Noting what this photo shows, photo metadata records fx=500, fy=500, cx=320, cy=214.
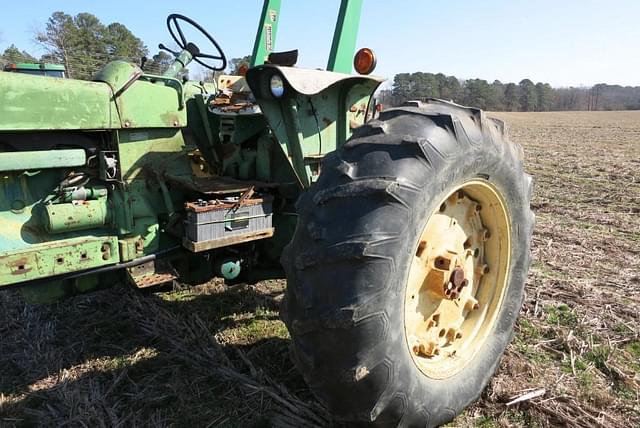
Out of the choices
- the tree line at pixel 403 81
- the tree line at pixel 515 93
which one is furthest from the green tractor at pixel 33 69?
Answer: the tree line at pixel 515 93

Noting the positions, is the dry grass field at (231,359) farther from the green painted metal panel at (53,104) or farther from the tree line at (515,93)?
the tree line at (515,93)

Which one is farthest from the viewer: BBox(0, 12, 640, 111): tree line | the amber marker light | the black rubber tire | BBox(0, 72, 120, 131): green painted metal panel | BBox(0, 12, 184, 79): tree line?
BBox(0, 12, 184, 79): tree line

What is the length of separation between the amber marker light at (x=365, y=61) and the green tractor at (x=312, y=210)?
11 millimetres

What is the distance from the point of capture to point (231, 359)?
2.95m

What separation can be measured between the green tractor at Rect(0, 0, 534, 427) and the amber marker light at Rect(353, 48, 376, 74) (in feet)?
0.04

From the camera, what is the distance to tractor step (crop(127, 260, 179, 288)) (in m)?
2.62

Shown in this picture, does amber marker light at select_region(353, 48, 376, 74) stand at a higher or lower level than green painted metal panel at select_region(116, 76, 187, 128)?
higher

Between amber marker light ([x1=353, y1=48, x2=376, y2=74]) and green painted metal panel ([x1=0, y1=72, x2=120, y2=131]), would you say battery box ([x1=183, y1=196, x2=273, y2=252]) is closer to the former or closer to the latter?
green painted metal panel ([x1=0, y1=72, x2=120, y2=131])

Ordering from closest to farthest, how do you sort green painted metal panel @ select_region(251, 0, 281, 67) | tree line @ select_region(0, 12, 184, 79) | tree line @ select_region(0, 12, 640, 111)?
1. green painted metal panel @ select_region(251, 0, 281, 67)
2. tree line @ select_region(0, 12, 640, 111)
3. tree line @ select_region(0, 12, 184, 79)

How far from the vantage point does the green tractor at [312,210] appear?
1.72 meters

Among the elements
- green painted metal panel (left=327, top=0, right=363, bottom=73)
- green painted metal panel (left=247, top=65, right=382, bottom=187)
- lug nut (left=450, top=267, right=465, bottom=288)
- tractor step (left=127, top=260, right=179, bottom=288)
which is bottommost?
tractor step (left=127, top=260, right=179, bottom=288)

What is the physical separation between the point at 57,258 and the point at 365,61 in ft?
6.14

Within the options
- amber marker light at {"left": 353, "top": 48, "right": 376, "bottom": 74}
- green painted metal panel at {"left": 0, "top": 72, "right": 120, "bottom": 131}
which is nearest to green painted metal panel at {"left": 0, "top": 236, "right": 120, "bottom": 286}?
green painted metal panel at {"left": 0, "top": 72, "right": 120, "bottom": 131}

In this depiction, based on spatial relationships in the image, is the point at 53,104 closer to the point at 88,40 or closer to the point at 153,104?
the point at 153,104
